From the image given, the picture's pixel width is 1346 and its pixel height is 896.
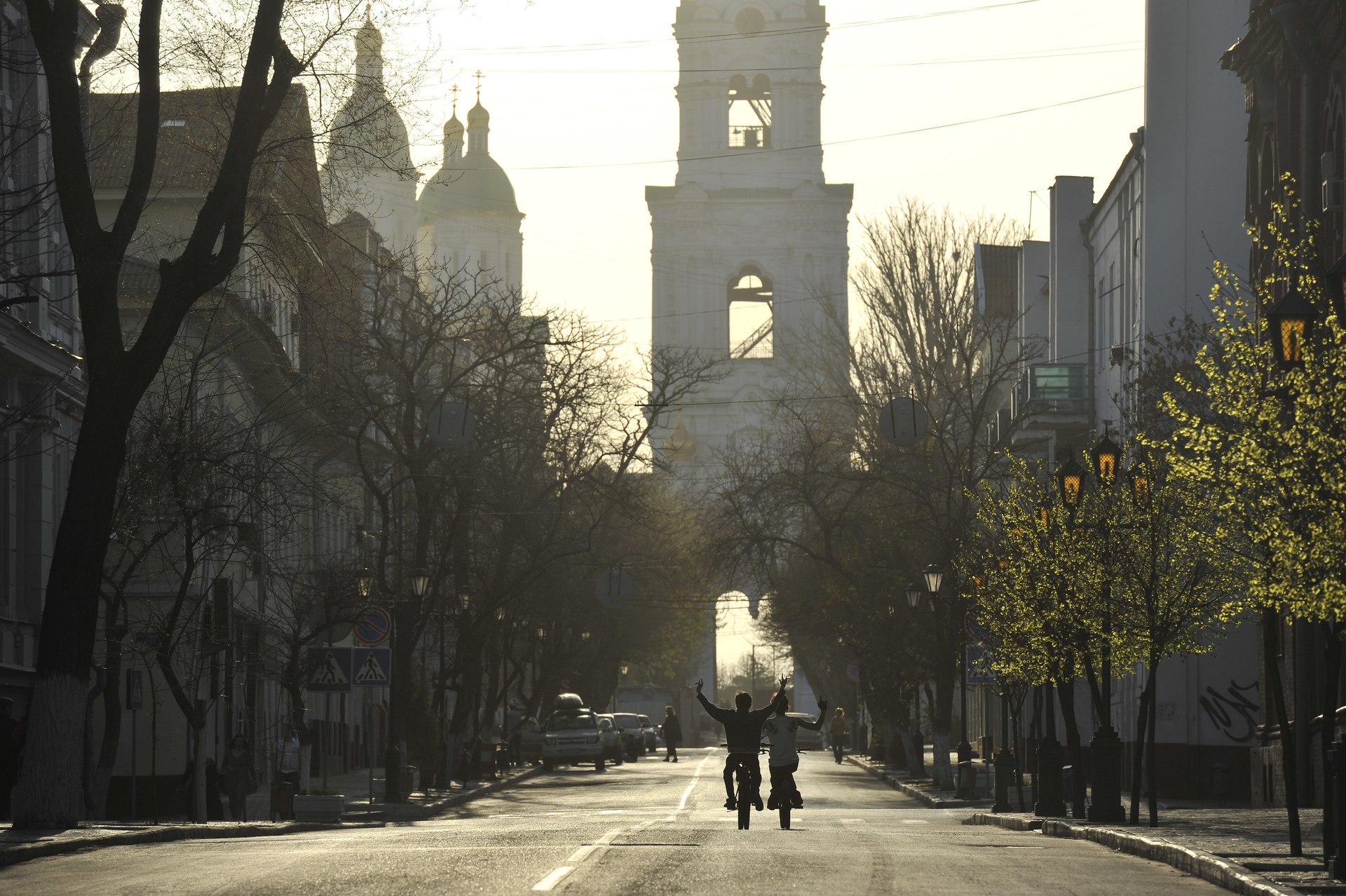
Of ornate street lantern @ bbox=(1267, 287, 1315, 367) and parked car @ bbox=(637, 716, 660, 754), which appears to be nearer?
ornate street lantern @ bbox=(1267, 287, 1315, 367)

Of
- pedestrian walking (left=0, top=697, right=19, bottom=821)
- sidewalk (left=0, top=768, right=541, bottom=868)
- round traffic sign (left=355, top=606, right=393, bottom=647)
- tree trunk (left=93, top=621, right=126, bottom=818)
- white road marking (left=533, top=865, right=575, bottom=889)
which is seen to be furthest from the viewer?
round traffic sign (left=355, top=606, right=393, bottom=647)

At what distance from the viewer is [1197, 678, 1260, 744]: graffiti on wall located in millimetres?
35031

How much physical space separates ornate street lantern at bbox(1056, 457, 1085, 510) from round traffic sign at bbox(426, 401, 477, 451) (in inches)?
478

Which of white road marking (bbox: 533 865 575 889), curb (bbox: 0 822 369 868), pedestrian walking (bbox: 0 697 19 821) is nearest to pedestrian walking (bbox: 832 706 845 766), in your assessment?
curb (bbox: 0 822 369 868)

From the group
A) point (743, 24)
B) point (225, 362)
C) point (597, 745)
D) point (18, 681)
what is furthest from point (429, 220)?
point (18, 681)

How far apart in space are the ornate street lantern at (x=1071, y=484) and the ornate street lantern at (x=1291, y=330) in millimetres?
8738

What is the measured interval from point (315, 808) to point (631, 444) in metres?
14.9

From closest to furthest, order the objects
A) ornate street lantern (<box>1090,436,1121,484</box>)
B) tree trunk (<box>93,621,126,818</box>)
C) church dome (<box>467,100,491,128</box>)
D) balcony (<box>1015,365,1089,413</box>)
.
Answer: ornate street lantern (<box>1090,436,1121,484</box>) < tree trunk (<box>93,621,126,818</box>) < balcony (<box>1015,365,1089,413</box>) < church dome (<box>467,100,491,128</box>)

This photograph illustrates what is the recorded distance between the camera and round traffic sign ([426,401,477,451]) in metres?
33.6

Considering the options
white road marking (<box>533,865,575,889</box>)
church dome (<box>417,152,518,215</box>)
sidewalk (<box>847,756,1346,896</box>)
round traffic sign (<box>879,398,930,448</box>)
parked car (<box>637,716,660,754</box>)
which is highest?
church dome (<box>417,152,518,215</box>)

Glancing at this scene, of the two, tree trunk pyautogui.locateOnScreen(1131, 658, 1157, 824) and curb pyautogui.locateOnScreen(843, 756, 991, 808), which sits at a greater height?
tree trunk pyautogui.locateOnScreen(1131, 658, 1157, 824)

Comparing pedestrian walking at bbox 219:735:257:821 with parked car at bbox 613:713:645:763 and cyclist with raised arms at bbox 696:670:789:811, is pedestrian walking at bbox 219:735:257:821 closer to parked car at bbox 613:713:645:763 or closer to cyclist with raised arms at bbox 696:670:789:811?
cyclist with raised arms at bbox 696:670:789:811

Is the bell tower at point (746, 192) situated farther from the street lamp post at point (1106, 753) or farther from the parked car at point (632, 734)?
the street lamp post at point (1106, 753)

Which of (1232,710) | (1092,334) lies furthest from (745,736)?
(1092,334)
